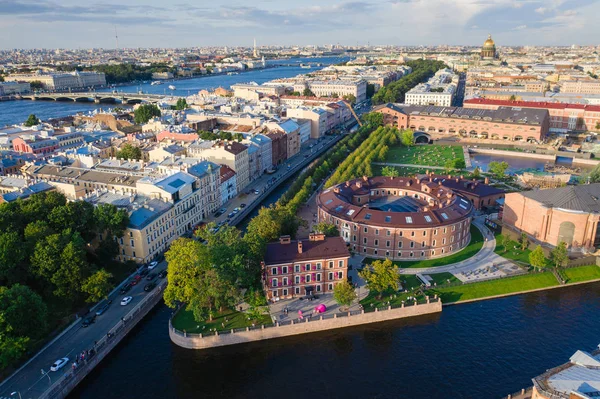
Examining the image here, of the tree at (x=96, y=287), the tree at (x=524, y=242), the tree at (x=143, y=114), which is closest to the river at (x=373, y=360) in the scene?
the tree at (x=96, y=287)

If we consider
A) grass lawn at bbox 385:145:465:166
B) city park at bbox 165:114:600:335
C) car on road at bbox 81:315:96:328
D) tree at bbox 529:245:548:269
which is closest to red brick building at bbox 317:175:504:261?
city park at bbox 165:114:600:335

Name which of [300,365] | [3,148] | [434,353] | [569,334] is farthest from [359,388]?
[3,148]

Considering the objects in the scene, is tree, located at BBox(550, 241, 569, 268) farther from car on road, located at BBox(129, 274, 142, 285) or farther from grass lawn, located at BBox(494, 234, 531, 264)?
car on road, located at BBox(129, 274, 142, 285)

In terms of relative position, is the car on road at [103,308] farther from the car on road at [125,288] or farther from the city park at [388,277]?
the city park at [388,277]

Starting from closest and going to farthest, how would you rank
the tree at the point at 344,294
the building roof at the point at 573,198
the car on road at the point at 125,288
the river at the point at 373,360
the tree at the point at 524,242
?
1. the river at the point at 373,360
2. the tree at the point at 344,294
3. the car on road at the point at 125,288
4. the building roof at the point at 573,198
5. the tree at the point at 524,242

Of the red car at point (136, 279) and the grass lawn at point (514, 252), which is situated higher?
the red car at point (136, 279)

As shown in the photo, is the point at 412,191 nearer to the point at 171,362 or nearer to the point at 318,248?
the point at 318,248
